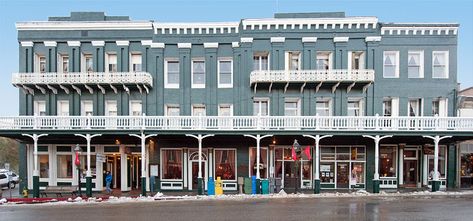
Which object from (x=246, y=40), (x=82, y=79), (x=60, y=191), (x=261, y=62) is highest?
(x=246, y=40)

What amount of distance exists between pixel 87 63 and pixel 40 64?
332 centimetres

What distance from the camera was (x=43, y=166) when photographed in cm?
2350

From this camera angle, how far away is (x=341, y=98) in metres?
23.2

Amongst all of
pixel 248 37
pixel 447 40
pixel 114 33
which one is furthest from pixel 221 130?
pixel 447 40

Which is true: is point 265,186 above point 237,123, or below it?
below

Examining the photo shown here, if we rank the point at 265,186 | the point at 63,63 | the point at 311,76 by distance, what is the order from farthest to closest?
the point at 63,63 → the point at 311,76 → the point at 265,186

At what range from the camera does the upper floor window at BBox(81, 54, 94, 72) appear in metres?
24.0

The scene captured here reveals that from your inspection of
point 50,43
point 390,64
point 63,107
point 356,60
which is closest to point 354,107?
point 356,60

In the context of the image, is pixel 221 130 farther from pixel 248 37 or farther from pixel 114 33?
pixel 114 33

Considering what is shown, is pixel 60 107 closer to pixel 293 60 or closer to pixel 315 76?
pixel 293 60

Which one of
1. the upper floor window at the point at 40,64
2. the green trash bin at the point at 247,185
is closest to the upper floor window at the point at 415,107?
the green trash bin at the point at 247,185

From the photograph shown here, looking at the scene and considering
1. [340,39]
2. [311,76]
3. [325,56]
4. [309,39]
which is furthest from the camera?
[325,56]

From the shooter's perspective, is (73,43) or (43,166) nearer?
(43,166)

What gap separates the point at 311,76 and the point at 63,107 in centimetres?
1715
